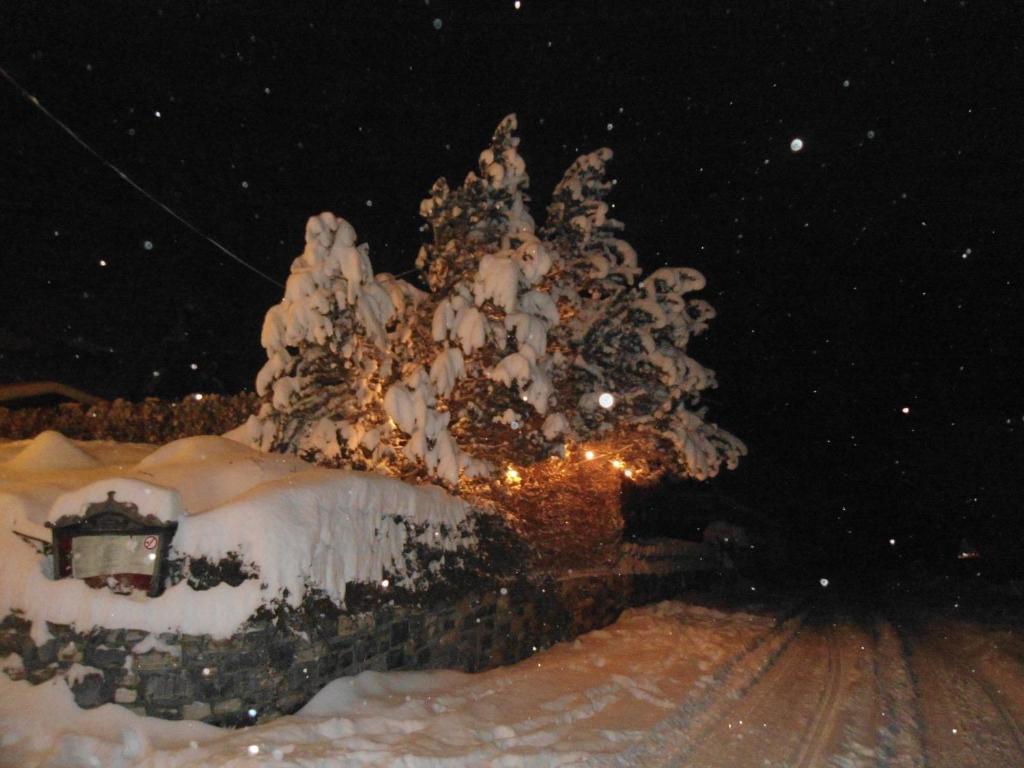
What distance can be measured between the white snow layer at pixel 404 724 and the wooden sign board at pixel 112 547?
74 cm

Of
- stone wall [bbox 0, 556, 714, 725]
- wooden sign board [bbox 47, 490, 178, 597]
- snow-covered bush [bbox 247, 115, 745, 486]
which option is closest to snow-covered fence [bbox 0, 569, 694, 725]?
stone wall [bbox 0, 556, 714, 725]

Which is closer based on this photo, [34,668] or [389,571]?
[34,668]

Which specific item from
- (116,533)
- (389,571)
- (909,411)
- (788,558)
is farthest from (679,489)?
(116,533)

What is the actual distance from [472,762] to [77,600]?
115 inches

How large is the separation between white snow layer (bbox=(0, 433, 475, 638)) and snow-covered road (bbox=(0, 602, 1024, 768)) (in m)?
0.65

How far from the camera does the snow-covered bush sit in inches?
349

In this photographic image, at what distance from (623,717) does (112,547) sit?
4.26 metres

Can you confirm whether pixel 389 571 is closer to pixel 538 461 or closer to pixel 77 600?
pixel 77 600

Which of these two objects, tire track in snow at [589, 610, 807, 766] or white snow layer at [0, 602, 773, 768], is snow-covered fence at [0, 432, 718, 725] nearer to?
white snow layer at [0, 602, 773, 768]

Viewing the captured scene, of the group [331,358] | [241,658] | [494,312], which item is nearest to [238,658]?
[241,658]

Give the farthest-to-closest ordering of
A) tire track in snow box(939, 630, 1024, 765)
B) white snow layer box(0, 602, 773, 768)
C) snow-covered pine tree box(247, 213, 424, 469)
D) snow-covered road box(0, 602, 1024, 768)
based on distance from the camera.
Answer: snow-covered pine tree box(247, 213, 424, 469)
tire track in snow box(939, 630, 1024, 765)
snow-covered road box(0, 602, 1024, 768)
white snow layer box(0, 602, 773, 768)

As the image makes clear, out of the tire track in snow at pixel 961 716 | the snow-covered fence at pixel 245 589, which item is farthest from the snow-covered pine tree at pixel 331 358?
the tire track in snow at pixel 961 716

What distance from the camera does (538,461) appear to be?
1027 cm

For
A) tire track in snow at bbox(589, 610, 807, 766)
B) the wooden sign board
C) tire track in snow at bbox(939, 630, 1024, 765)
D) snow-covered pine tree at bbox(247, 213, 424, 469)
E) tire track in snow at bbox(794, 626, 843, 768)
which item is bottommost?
tire track in snow at bbox(939, 630, 1024, 765)
